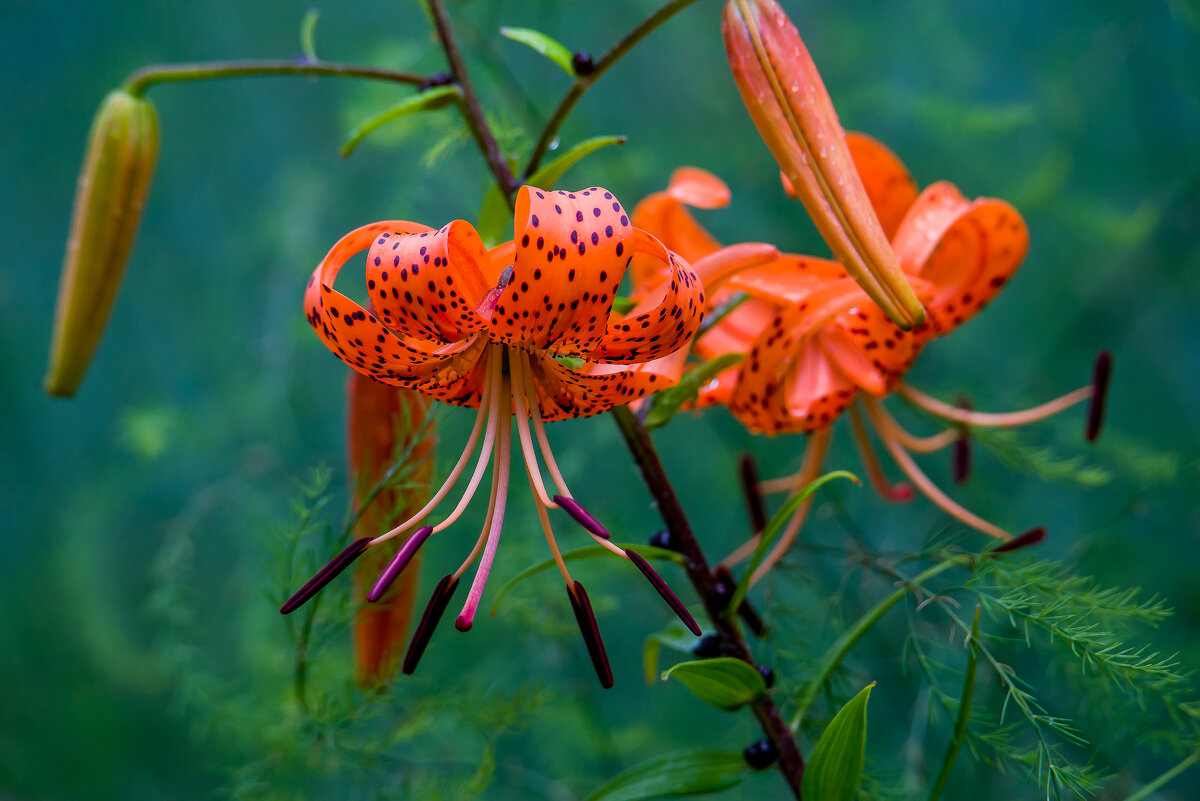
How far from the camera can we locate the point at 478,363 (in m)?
0.48

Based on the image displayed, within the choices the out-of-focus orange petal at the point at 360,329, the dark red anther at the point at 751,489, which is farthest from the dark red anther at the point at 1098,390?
the out-of-focus orange petal at the point at 360,329

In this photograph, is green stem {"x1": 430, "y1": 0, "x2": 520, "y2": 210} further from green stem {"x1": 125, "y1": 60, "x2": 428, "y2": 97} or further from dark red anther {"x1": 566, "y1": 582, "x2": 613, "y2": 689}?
dark red anther {"x1": 566, "y1": 582, "x2": 613, "y2": 689}

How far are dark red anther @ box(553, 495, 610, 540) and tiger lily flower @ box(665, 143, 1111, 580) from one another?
0.43 ft

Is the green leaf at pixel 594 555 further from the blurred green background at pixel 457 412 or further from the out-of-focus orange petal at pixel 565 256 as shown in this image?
the blurred green background at pixel 457 412

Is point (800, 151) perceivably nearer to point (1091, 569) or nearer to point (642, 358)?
point (642, 358)

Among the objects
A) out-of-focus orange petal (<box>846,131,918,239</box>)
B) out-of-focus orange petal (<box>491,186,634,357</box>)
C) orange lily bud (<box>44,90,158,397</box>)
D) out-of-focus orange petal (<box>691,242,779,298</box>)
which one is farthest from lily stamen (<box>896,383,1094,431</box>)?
orange lily bud (<box>44,90,158,397</box>)

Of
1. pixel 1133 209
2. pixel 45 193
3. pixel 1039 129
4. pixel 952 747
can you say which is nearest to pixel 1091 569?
pixel 1133 209

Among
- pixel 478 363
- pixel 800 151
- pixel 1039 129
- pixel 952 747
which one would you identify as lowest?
pixel 952 747

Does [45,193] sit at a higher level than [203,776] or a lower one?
higher

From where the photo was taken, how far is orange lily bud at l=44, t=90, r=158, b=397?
52 cm

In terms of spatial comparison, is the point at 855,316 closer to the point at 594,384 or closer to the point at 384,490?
the point at 594,384

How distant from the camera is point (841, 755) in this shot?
0.43 meters

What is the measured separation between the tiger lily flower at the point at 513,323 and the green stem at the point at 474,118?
6 cm

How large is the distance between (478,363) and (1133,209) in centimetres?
115
